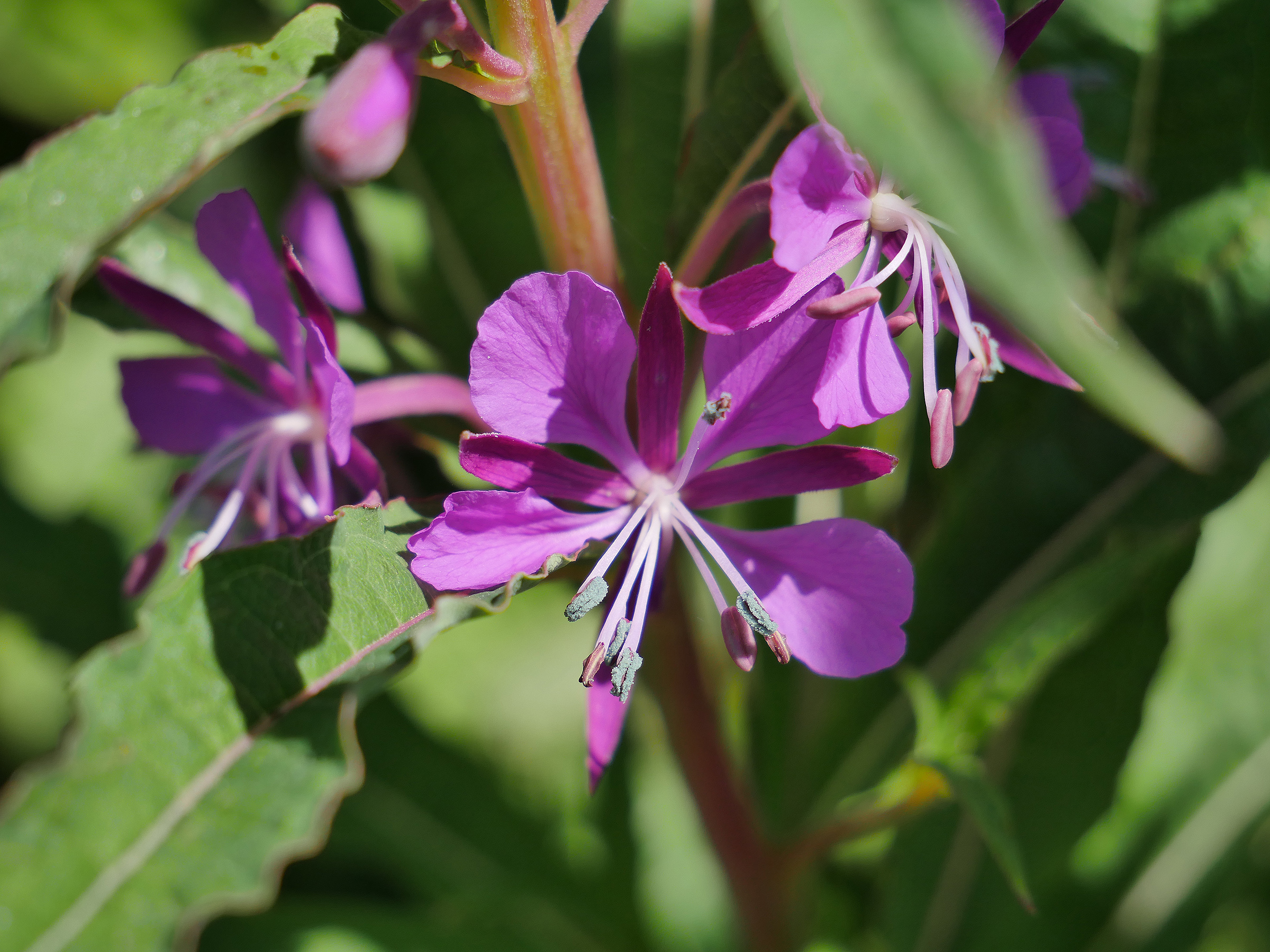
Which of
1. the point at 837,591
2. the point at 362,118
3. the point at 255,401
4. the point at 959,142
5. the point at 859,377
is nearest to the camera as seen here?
the point at 959,142

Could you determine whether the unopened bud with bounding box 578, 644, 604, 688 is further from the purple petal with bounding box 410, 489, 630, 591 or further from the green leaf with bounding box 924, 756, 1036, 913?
the green leaf with bounding box 924, 756, 1036, 913

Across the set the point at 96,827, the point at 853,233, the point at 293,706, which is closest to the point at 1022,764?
the point at 853,233

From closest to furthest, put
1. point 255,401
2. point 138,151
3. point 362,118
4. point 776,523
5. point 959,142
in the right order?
point 959,142 < point 362,118 < point 138,151 < point 255,401 < point 776,523

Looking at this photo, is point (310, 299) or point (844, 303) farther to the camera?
point (310, 299)

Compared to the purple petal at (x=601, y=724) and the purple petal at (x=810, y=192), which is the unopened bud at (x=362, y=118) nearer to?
the purple petal at (x=810, y=192)

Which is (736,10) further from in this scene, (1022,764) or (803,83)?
(1022,764)

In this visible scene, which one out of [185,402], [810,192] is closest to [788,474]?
[810,192]

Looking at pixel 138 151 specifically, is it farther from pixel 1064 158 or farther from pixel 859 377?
pixel 1064 158

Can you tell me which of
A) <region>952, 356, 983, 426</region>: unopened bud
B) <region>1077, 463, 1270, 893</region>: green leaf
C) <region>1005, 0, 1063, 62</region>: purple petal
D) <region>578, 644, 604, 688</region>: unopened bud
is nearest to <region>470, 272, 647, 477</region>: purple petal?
<region>578, 644, 604, 688</region>: unopened bud
